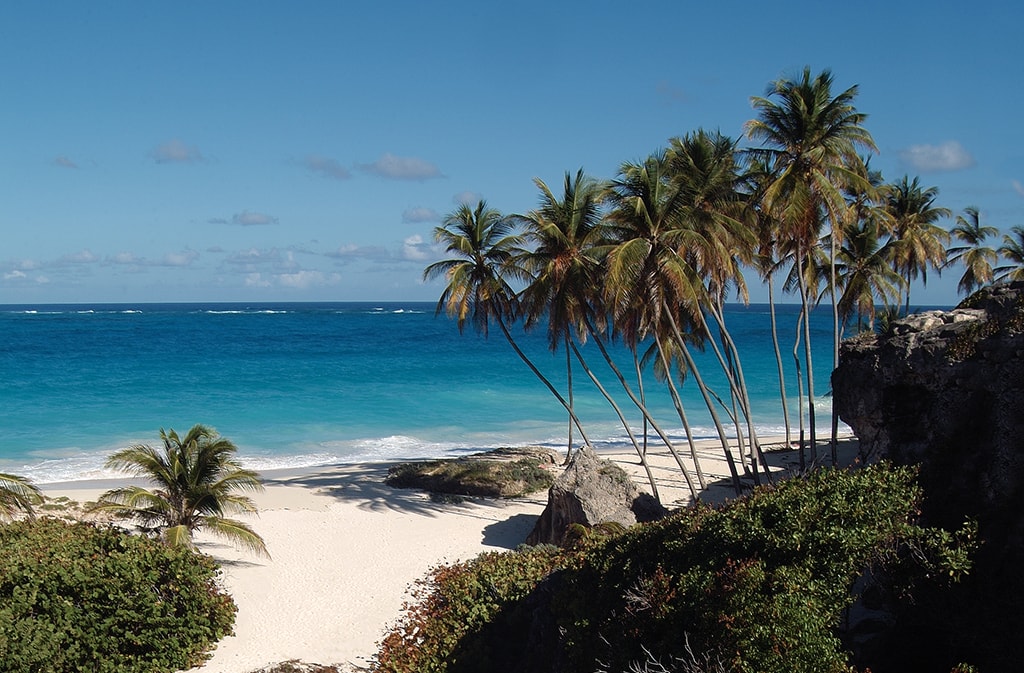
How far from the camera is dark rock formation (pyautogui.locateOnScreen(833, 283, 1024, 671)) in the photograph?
310 inches

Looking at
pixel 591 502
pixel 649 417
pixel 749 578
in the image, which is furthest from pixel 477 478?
pixel 749 578

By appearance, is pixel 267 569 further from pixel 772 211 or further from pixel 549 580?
pixel 772 211

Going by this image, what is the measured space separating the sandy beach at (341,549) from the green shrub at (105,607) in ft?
2.08

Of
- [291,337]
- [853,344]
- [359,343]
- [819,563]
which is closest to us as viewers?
[819,563]

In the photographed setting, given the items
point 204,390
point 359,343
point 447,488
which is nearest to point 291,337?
point 359,343

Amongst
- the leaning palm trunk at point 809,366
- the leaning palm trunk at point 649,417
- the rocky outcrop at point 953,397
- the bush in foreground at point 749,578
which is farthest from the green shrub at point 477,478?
the rocky outcrop at point 953,397

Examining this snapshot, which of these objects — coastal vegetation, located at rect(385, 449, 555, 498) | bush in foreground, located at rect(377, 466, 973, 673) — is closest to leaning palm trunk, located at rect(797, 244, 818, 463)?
bush in foreground, located at rect(377, 466, 973, 673)

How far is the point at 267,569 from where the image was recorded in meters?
15.9

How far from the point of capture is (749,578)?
25.8ft

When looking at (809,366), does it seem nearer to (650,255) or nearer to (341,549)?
(650,255)

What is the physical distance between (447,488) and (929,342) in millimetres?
14480

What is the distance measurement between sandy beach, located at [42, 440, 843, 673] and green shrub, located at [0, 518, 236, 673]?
63 centimetres

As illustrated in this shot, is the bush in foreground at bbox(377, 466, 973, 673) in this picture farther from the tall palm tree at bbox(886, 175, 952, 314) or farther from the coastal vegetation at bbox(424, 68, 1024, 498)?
the tall palm tree at bbox(886, 175, 952, 314)

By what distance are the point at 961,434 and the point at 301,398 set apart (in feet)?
121
